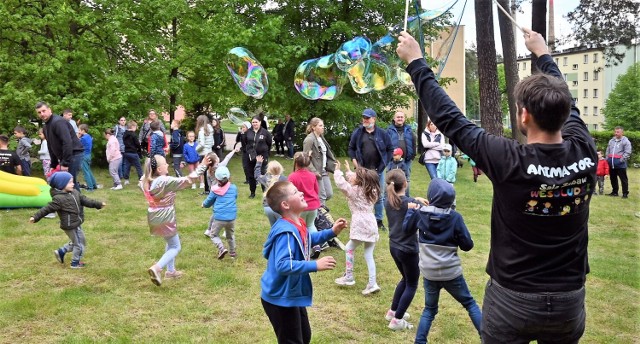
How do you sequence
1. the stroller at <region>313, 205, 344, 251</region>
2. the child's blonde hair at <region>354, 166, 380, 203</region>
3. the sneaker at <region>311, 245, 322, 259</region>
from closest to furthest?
the child's blonde hair at <region>354, 166, 380, 203</region> → the sneaker at <region>311, 245, 322, 259</region> → the stroller at <region>313, 205, 344, 251</region>

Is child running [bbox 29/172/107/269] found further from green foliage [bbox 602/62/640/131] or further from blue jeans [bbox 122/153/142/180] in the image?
green foliage [bbox 602/62/640/131]

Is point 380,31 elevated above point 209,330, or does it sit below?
above

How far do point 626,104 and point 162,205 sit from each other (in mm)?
61841

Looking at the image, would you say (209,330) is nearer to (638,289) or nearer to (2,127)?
(638,289)

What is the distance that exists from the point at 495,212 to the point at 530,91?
1.91ft

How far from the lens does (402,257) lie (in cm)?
536

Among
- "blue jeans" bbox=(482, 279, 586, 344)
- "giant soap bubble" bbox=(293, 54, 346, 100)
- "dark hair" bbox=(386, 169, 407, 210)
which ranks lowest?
"blue jeans" bbox=(482, 279, 586, 344)

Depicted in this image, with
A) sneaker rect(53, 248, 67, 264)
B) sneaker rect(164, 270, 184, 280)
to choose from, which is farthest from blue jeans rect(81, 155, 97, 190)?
sneaker rect(164, 270, 184, 280)

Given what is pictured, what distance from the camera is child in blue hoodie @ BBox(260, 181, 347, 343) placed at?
365 cm

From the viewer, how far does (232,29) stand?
59.8 feet

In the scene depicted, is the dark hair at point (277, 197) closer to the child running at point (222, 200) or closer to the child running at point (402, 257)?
the child running at point (402, 257)

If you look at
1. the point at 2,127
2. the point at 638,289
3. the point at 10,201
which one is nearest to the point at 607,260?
the point at 638,289

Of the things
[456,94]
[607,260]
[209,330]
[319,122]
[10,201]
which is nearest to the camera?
[209,330]

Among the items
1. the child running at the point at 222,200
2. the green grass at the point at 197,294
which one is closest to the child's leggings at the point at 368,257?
the green grass at the point at 197,294
